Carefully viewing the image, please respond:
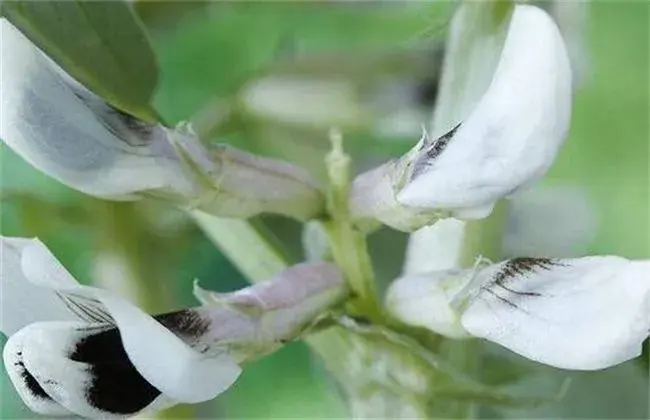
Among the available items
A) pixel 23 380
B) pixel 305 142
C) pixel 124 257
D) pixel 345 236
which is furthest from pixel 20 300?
pixel 305 142

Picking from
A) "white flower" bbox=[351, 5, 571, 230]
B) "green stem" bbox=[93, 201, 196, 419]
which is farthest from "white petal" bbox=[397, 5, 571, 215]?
"green stem" bbox=[93, 201, 196, 419]

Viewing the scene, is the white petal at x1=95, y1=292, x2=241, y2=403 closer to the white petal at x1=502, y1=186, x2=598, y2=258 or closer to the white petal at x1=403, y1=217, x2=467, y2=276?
the white petal at x1=403, y1=217, x2=467, y2=276

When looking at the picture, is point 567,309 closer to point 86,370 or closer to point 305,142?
point 86,370

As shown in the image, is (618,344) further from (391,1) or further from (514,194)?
(391,1)

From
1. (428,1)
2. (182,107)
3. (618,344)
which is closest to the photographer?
(618,344)

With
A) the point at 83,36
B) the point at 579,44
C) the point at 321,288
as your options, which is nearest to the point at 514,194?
the point at 321,288

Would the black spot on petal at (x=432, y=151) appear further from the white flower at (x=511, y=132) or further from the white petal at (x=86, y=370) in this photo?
the white petal at (x=86, y=370)

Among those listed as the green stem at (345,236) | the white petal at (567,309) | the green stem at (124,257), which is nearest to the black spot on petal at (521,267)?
the white petal at (567,309)
